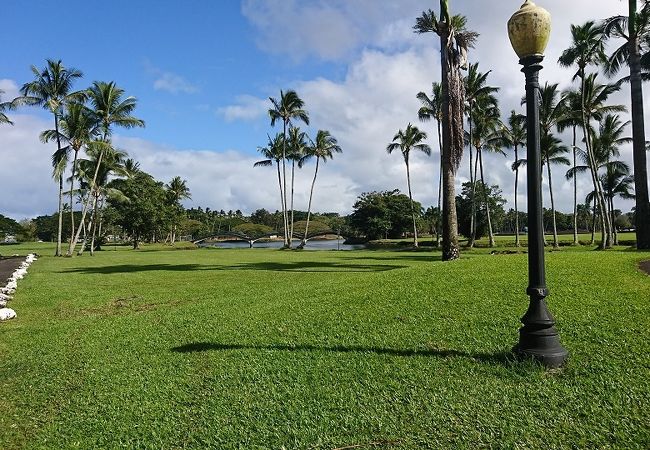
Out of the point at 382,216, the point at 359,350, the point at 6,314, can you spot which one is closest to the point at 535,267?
the point at 359,350

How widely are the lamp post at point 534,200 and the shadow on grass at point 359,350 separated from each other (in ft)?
0.86

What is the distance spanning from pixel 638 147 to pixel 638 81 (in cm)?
300

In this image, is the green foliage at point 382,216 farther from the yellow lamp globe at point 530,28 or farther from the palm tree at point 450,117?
the yellow lamp globe at point 530,28

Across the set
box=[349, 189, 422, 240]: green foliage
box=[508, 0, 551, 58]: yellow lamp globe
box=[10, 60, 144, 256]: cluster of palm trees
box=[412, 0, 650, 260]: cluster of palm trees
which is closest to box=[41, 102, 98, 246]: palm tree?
box=[10, 60, 144, 256]: cluster of palm trees

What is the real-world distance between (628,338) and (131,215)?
187 feet

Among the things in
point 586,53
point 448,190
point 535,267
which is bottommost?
point 535,267

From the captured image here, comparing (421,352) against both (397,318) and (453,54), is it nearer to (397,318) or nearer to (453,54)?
(397,318)

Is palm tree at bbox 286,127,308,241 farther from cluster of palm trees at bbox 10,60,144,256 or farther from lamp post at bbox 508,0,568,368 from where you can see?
lamp post at bbox 508,0,568,368

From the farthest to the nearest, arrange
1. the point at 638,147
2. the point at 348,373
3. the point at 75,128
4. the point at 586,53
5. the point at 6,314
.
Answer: the point at 75,128 → the point at 586,53 → the point at 638,147 → the point at 6,314 → the point at 348,373

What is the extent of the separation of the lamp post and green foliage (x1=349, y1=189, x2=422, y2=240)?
65649 mm

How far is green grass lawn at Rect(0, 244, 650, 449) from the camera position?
383 centimetres

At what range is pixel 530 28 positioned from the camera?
4875mm

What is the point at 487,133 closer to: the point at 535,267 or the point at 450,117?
the point at 450,117

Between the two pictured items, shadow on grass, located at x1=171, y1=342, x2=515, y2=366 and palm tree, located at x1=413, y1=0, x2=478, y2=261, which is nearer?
shadow on grass, located at x1=171, y1=342, x2=515, y2=366
